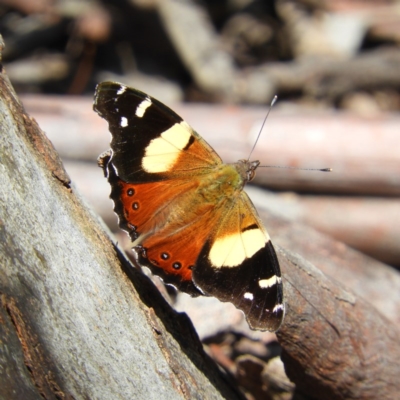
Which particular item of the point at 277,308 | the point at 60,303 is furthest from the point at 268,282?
the point at 60,303

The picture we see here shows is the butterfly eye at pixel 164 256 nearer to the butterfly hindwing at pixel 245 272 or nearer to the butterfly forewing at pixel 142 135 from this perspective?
the butterfly hindwing at pixel 245 272

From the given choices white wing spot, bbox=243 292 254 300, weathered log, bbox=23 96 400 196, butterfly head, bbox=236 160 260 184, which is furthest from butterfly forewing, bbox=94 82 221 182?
weathered log, bbox=23 96 400 196

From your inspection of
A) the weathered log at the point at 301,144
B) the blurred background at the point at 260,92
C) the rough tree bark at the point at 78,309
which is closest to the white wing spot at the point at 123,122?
the rough tree bark at the point at 78,309

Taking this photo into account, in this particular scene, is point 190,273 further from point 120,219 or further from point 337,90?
point 337,90

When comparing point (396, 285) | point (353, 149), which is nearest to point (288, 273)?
point (396, 285)

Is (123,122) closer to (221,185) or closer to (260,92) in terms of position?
(221,185)

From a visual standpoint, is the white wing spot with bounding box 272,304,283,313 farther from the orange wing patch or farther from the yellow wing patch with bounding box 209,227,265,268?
the orange wing patch
